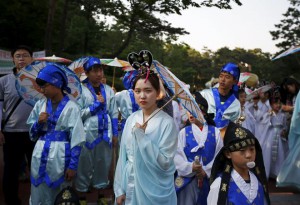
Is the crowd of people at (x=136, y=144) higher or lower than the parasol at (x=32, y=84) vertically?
lower

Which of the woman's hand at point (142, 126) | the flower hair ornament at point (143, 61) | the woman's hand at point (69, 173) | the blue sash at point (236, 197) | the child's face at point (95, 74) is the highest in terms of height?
the flower hair ornament at point (143, 61)

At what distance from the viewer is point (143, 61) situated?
11.6 feet

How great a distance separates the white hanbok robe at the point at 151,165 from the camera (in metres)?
3.13

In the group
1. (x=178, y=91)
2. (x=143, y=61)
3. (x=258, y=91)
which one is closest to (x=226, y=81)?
(x=258, y=91)

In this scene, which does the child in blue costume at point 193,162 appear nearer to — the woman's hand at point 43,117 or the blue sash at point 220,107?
the blue sash at point 220,107

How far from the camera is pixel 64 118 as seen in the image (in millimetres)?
4016

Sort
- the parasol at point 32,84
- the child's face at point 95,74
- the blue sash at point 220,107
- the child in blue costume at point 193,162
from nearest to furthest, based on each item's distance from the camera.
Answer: the child in blue costume at point 193,162, the parasol at point 32,84, the blue sash at point 220,107, the child's face at point 95,74

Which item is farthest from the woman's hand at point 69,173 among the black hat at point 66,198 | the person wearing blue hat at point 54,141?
the black hat at point 66,198

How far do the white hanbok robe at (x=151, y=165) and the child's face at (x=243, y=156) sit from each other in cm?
50

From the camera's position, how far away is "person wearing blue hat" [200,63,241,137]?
211 inches

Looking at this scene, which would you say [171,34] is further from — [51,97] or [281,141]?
[51,97]

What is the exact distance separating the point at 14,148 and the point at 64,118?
1615 millimetres

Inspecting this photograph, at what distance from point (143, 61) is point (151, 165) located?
0.97 meters

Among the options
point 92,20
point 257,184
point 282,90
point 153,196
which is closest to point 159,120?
point 153,196
